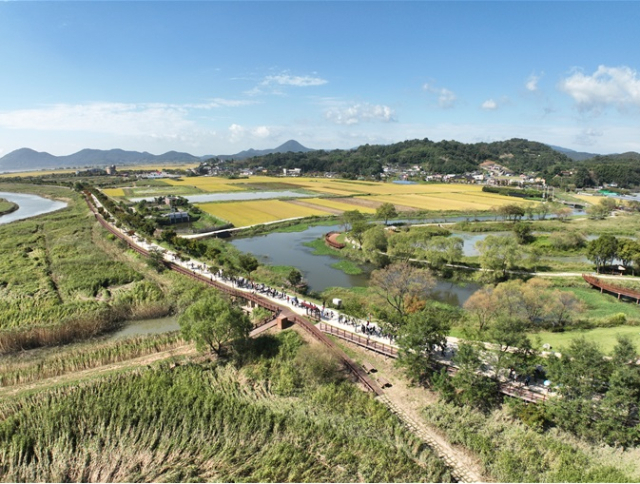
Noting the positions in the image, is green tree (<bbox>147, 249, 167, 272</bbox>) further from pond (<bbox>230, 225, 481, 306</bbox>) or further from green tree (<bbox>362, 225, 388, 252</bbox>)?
green tree (<bbox>362, 225, 388, 252</bbox>)

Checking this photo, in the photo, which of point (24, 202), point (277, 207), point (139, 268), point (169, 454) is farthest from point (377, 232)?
point (24, 202)

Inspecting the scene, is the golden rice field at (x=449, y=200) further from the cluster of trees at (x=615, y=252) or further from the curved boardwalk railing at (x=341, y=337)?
the curved boardwalk railing at (x=341, y=337)

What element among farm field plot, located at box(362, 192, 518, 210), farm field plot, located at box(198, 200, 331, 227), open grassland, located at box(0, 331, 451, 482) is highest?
farm field plot, located at box(362, 192, 518, 210)

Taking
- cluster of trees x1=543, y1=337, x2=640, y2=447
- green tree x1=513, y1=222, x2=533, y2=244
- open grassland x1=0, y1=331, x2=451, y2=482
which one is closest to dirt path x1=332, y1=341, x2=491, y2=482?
open grassland x1=0, y1=331, x2=451, y2=482

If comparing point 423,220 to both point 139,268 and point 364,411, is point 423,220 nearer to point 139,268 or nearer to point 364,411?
point 139,268

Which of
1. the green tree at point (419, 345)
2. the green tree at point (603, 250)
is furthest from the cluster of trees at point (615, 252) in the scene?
the green tree at point (419, 345)
